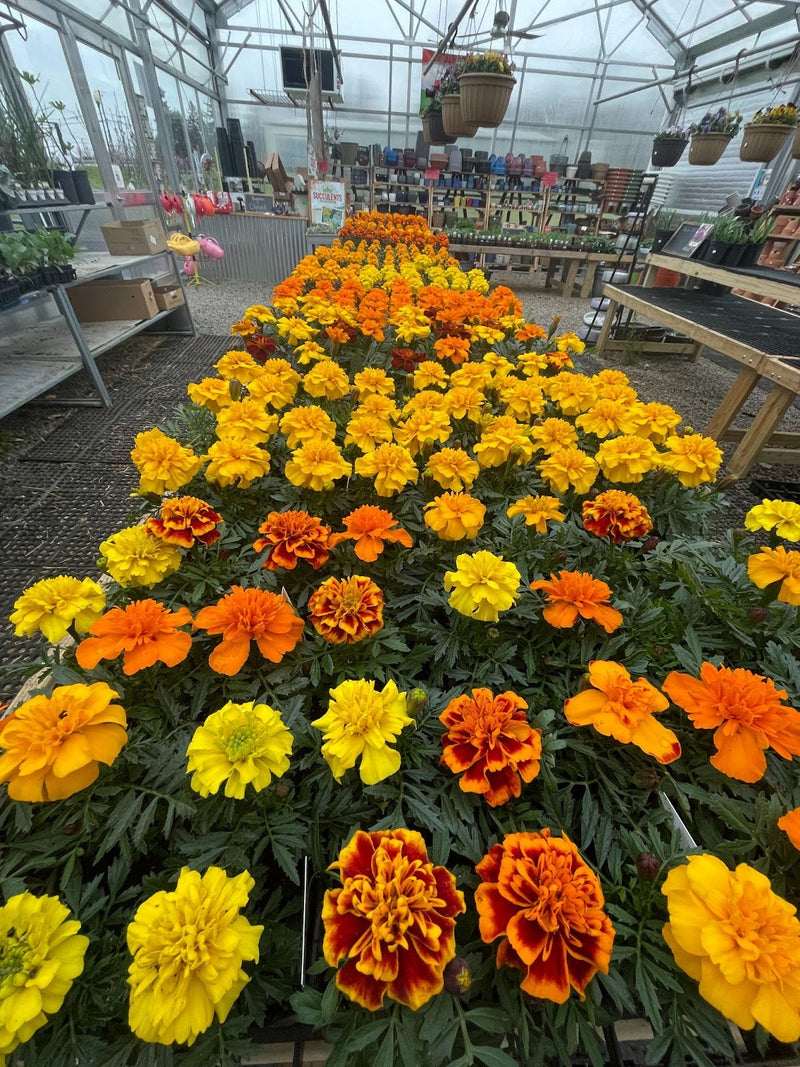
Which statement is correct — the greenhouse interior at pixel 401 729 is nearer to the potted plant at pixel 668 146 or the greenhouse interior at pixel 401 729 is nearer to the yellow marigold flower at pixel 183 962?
the yellow marigold flower at pixel 183 962

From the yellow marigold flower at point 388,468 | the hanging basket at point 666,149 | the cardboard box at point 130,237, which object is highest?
the hanging basket at point 666,149

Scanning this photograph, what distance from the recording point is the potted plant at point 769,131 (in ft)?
12.6

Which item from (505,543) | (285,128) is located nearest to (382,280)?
(505,543)

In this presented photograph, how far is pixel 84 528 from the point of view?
88.1 inches

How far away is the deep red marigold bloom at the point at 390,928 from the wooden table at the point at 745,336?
226 cm

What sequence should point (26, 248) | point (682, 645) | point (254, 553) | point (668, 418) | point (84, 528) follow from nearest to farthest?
point (682, 645) < point (254, 553) < point (668, 418) < point (84, 528) < point (26, 248)

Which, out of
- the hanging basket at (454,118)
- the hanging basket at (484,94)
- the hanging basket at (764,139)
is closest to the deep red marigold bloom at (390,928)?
the hanging basket at (484,94)

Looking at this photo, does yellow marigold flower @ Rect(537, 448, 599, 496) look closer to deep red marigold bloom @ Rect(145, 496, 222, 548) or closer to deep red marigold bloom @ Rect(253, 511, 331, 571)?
deep red marigold bloom @ Rect(253, 511, 331, 571)

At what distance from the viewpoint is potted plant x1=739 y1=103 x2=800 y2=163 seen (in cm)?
384

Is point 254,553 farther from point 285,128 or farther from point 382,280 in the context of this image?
point 285,128

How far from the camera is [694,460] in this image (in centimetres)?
119

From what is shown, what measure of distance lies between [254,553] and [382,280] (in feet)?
8.22

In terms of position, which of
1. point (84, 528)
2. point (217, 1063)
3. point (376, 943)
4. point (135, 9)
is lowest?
point (84, 528)

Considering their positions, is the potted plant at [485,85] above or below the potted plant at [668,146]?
above
